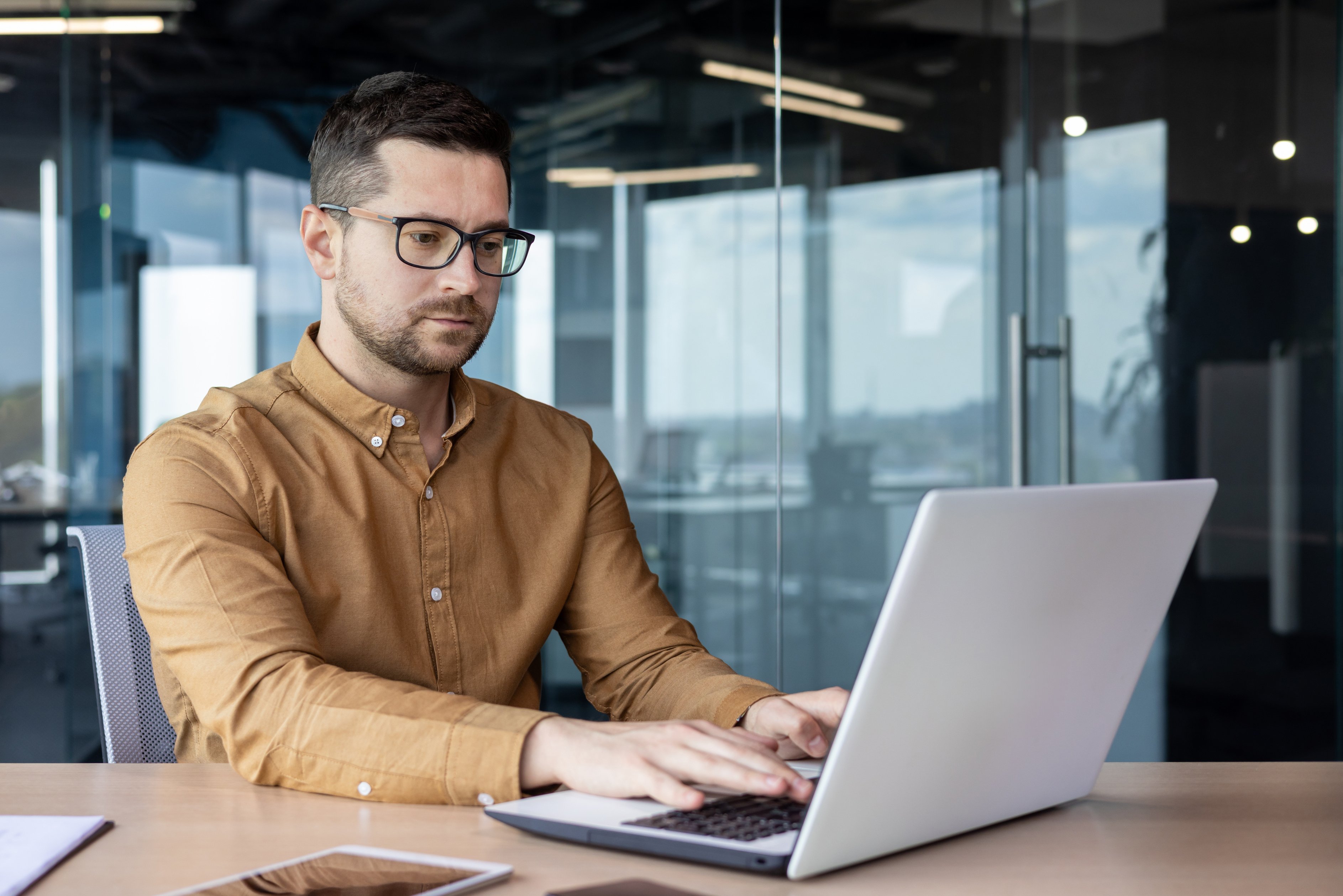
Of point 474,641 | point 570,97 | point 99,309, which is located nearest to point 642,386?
point 570,97

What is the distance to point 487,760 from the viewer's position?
1041 millimetres

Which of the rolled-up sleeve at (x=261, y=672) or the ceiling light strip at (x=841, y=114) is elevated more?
the ceiling light strip at (x=841, y=114)

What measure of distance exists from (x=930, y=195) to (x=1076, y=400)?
67 centimetres

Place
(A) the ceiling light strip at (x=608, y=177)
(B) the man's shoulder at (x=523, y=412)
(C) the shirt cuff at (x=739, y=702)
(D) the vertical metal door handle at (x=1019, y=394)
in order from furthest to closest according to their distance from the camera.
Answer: (A) the ceiling light strip at (x=608, y=177)
(D) the vertical metal door handle at (x=1019, y=394)
(B) the man's shoulder at (x=523, y=412)
(C) the shirt cuff at (x=739, y=702)

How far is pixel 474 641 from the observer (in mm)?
1490

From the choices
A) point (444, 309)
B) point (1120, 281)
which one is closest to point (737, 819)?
point (444, 309)

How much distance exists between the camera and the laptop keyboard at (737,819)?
0.87 m

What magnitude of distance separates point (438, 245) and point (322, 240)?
200mm

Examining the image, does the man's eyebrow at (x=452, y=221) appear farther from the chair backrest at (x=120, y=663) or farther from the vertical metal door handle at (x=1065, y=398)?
the vertical metal door handle at (x=1065, y=398)

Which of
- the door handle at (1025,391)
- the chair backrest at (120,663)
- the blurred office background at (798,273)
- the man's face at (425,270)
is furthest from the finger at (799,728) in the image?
the blurred office background at (798,273)

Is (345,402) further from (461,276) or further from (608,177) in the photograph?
(608,177)

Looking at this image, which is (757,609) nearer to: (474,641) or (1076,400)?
(1076,400)

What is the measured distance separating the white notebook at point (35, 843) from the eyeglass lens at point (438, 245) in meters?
0.68

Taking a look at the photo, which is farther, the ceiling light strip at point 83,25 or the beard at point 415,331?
the ceiling light strip at point 83,25
